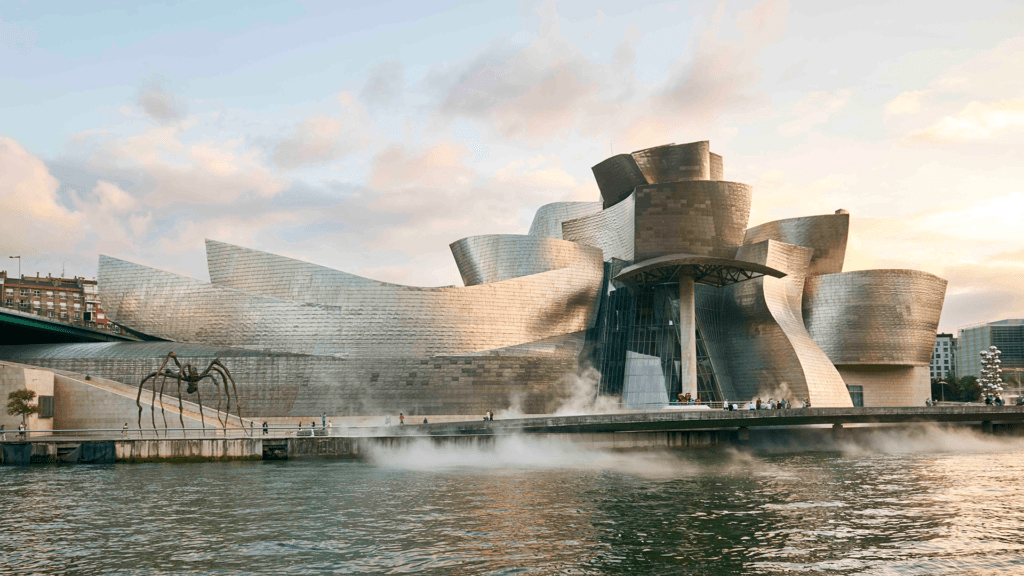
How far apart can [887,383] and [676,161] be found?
60.6ft

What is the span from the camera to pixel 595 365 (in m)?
41.1

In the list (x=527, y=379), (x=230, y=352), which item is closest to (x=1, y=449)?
(x=230, y=352)

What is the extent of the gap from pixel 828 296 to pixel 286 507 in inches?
1438

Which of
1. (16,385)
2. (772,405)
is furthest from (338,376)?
(772,405)

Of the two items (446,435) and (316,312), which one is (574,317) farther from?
(446,435)

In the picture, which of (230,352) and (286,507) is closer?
(286,507)

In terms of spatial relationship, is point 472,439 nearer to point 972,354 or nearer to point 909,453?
point 909,453

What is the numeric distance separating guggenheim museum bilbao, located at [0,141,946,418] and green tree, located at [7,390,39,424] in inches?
234

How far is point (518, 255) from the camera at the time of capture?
1629 inches

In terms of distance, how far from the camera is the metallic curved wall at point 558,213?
49.7 m

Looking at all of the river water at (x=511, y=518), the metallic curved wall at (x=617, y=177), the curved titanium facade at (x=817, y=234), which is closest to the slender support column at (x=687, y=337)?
the metallic curved wall at (x=617, y=177)

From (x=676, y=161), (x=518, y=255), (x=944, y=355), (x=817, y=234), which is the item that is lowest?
(x=944, y=355)

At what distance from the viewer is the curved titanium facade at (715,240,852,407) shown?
38125 millimetres

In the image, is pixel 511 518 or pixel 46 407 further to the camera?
pixel 46 407
